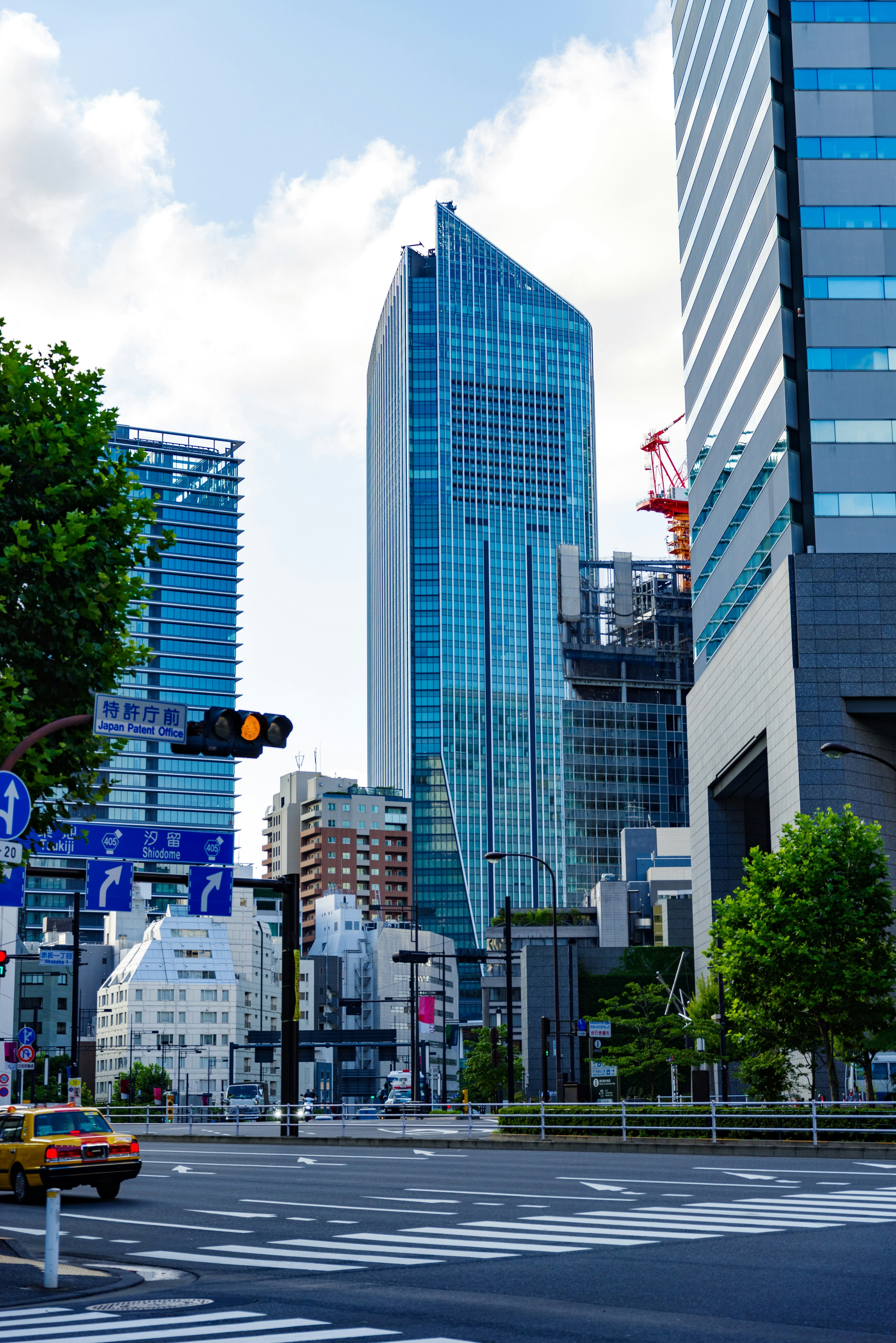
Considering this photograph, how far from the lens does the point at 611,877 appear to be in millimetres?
123062

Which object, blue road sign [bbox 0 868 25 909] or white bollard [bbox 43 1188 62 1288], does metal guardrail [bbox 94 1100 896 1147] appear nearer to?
blue road sign [bbox 0 868 25 909]

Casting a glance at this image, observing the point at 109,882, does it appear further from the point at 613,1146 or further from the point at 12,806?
the point at 12,806

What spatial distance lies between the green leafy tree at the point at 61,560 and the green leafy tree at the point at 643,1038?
56599mm

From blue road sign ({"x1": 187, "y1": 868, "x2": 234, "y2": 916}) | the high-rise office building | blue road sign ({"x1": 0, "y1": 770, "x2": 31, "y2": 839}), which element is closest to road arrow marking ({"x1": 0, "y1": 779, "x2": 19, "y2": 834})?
blue road sign ({"x1": 0, "y1": 770, "x2": 31, "y2": 839})

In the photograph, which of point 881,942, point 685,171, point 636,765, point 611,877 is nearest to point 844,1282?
point 881,942

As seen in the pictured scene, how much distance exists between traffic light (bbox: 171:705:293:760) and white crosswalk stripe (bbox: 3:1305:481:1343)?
6.63 meters

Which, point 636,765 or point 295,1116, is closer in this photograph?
point 295,1116

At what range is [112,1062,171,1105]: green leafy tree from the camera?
13012 centimetres

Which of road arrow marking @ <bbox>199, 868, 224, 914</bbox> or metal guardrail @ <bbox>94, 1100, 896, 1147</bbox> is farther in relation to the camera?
road arrow marking @ <bbox>199, 868, 224, 914</bbox>

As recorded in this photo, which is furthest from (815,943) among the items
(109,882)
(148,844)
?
(109,882)

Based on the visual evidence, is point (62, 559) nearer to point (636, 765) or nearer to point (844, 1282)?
Answer: point (844, 1282)

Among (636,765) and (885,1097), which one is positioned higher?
(636,765)

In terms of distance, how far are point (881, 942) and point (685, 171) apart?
2070 inches

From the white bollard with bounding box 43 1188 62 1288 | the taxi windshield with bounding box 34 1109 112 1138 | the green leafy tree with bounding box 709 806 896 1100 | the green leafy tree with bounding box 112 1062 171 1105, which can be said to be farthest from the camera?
the green leafy tree with bounding box 112 1062 171 1105
